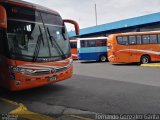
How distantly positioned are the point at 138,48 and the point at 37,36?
13.1 meters

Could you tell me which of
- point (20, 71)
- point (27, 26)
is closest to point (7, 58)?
point (20, 71)

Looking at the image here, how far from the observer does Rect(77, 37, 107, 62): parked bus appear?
83.6ft

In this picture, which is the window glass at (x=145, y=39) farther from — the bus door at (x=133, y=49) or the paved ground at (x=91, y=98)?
the paved ground at (x=91, y=98)

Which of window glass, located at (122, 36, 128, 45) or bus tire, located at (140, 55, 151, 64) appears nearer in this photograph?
bus tire, located at (140, 55, 151, 64)

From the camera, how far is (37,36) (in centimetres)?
887

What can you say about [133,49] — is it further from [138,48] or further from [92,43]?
[92,43]

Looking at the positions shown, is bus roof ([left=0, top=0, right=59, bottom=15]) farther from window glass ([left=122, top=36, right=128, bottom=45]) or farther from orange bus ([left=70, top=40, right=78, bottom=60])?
orange bus ([left=70, top=40, right=78, bottom=60])

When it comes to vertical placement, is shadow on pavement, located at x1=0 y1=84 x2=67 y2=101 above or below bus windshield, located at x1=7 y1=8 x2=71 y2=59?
below

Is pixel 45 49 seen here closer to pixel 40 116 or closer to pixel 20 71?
pixel 20 71

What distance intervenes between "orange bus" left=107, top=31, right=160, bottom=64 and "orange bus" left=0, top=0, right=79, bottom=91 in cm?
1148

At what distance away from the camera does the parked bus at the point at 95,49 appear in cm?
2547

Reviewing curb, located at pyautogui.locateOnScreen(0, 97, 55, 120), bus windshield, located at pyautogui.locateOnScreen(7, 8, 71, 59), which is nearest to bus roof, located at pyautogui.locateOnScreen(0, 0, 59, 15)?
bus windshield, located at pyautogui.locateOnScreen(7, 8, 71, 59)

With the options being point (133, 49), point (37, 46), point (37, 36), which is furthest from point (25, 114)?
point (133, 49)

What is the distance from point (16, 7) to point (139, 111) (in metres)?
5.04
